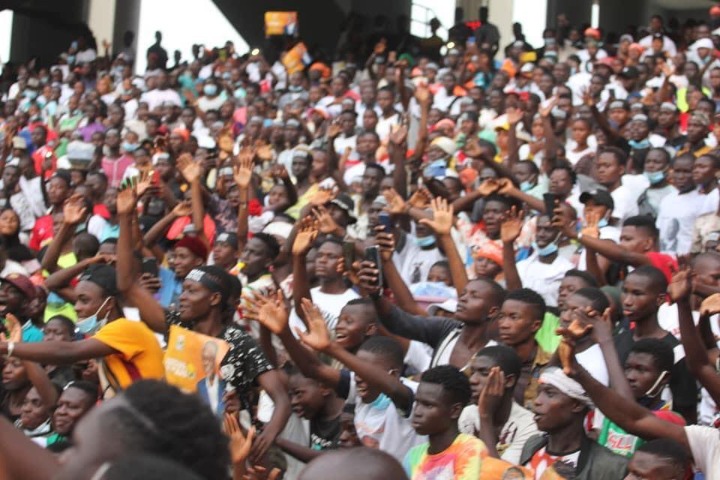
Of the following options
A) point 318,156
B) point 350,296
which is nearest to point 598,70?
point 318,156

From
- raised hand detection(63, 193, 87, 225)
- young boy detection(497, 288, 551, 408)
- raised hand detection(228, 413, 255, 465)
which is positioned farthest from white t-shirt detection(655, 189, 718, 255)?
raised hand detection(228, 413, 255, 465)

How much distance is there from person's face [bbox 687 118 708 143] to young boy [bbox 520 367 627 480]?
19.5 feet

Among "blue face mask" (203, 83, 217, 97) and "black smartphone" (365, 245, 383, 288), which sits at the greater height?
"black smartphone" (365, 245, 383, 288)

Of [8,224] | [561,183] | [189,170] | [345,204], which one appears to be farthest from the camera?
[8,224]

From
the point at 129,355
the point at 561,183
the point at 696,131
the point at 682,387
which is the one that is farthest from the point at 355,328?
the point at 696,131

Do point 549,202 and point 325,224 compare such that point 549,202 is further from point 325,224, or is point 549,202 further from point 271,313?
point 271,313

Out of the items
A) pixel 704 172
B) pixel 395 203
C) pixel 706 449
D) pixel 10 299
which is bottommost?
pixel 10 299

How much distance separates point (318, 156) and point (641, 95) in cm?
416

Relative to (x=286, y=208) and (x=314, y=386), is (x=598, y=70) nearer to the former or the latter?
(x=286, y=208)

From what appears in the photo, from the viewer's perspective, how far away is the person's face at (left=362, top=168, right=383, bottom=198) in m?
10.0

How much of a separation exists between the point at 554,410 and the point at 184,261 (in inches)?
131

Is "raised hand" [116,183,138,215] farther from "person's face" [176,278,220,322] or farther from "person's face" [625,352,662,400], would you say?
"person's face" [625,352,662,400]

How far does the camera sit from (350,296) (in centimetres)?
721

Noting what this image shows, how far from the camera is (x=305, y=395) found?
19.1 ft
